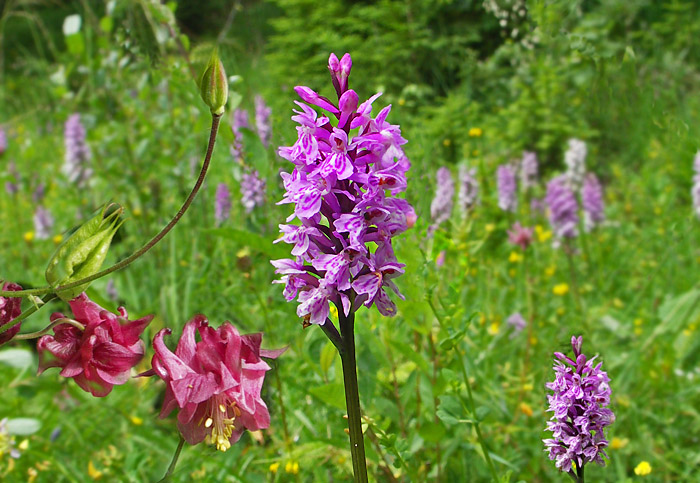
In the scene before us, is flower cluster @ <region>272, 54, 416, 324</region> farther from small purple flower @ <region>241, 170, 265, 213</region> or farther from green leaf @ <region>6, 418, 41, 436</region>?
small purple flower @ <region>241, 170, 265, 213</region>

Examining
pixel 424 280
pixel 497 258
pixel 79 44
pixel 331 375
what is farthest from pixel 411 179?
pixel 79 44

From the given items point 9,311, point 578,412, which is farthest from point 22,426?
point 578,412

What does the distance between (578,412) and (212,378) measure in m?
0.44

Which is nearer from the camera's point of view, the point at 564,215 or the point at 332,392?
the point at 332,392

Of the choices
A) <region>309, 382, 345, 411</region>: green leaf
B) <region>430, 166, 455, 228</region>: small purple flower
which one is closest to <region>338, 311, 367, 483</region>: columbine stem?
<region>309, 382, 345, 411</region>: green leaf

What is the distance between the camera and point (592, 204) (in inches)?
108

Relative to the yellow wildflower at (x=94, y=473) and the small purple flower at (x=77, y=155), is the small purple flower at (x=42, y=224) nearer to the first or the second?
the small purple flower at (x=77, y=155)

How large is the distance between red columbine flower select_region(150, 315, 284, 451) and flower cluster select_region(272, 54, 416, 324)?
7 cm

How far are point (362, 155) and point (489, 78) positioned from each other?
4.08 m

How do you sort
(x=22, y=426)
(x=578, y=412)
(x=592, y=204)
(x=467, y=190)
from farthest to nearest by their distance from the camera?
(x=592, y=204), (x=467, y=190), (x=22, y=426), (x=578, y=412)

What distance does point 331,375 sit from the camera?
1372mm

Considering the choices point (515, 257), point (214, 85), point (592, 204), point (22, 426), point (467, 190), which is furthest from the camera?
point (592, 204)

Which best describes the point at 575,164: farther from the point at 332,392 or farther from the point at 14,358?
the point at 14,358

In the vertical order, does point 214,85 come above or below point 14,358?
above
